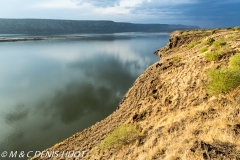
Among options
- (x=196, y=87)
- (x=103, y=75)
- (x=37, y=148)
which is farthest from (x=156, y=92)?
(x=103, y=75)

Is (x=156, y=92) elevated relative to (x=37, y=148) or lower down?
elevated

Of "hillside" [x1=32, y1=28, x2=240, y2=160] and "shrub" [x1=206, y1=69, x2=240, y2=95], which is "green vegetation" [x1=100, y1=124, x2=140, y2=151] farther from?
"shrub" [x1=206, y1=69, x2=240, y2=95]

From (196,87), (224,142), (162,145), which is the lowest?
(162,145)

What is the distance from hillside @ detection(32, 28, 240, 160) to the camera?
7.81 m

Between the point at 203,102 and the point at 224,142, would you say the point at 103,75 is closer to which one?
the point at 203,102

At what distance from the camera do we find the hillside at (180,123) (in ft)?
25.6

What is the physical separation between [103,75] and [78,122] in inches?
602

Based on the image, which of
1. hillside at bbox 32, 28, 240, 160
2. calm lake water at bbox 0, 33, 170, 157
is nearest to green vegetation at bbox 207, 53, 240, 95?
hillside at bbox 32, 28, 240, 160

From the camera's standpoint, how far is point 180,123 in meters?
10.3

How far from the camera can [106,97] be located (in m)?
21.3

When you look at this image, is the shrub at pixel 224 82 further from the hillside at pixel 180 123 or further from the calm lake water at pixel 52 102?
the calm lake water at pixel 52 102

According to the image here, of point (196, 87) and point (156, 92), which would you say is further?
point (156, 92)

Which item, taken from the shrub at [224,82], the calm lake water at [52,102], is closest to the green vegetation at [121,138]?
the calm lake water at [52,102]

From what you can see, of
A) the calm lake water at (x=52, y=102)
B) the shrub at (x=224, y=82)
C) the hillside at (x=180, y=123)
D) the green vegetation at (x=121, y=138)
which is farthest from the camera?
the calm lake water at (x=52, y=102)
